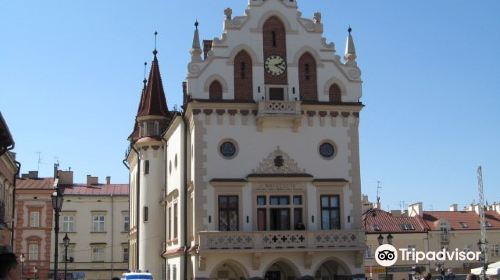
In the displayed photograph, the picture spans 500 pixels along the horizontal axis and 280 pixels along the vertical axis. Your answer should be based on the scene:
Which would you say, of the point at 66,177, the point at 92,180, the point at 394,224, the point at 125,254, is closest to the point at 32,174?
the point at 66,177

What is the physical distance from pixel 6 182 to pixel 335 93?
1987 cm

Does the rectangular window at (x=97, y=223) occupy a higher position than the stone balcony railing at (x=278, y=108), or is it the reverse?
the stone balcony railing at (x=278, y=108)

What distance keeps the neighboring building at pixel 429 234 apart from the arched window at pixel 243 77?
4093cm

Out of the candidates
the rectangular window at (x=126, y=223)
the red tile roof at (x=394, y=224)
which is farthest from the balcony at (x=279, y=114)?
the red tile roof at (x=394, y=224)

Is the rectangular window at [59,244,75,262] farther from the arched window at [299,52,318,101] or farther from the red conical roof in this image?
the arched window at [299,52,318,101]

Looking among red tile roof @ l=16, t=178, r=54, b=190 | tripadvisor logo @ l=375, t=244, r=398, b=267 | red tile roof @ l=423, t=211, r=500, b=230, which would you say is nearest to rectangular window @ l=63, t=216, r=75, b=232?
red tile roof @ l=16, t=178, r=54, b=190

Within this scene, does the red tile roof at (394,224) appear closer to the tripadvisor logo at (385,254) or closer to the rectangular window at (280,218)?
the rectangular window at (280,218)

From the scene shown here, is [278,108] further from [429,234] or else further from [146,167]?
[429,234]

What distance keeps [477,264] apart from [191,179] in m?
52.5

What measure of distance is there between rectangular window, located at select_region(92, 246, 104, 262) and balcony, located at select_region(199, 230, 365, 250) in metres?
41.3

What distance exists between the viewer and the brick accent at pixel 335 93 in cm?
3925

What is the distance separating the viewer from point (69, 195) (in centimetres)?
7400

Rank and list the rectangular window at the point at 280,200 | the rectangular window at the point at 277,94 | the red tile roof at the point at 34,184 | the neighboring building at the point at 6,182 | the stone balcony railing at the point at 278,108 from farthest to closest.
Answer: the red tile roof at the point at 34,184 → the rectangular window at the point at 277,94 → the rectangular window at the point at 280,200 → the stone balcony railing at the point at 278,108 → the neighboring building at the point at 6,182

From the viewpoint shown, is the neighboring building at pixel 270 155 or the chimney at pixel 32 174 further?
the chimney at pixel 32 174
